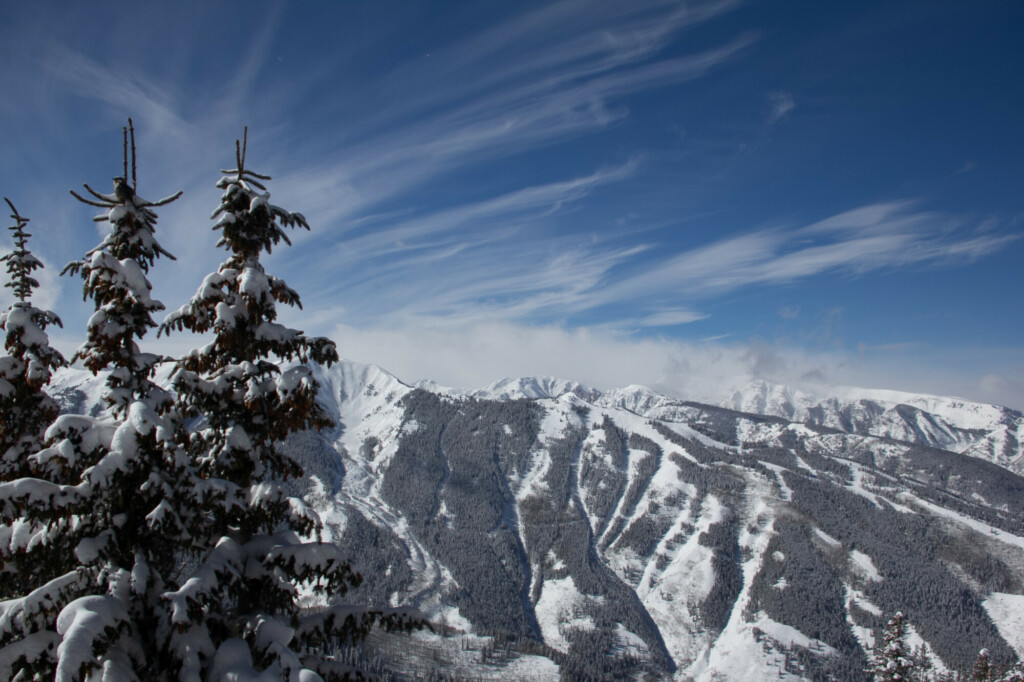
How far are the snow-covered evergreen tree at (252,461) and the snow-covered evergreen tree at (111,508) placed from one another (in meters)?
0.73

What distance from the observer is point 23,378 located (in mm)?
17078

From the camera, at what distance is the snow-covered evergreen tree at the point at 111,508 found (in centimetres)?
892

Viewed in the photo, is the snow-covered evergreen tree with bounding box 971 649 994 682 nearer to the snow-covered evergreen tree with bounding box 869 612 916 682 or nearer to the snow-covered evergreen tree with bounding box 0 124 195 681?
the snow-covered evergreen tree with bounding box 869 612 916 682

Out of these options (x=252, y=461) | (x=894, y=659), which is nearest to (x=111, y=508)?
(x=252, y=461)

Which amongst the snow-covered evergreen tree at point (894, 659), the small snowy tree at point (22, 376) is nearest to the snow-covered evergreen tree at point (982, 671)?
the snow-covered evergreen tree at point (894, 659)

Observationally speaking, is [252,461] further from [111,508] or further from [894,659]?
[894,659]

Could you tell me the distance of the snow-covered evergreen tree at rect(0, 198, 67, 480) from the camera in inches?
650

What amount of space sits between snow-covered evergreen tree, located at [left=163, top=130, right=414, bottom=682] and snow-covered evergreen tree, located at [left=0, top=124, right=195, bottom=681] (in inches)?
28.6

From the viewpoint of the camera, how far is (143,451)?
10742 millimetres

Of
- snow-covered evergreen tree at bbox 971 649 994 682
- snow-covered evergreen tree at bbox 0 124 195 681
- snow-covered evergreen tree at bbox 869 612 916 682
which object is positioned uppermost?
snow-covered evergreen tree at bbox 0 124 195 681

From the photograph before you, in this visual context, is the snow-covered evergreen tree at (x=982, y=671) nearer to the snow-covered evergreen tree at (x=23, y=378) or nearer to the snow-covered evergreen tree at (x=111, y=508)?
the snow-covered evergreen tree at (x=111, y=508)

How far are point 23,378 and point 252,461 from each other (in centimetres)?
1185

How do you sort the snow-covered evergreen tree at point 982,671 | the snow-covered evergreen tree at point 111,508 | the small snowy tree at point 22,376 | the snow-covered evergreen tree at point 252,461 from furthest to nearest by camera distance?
the snow-covered evergreen tree at point 982,671 → the small snowy tree at point 22,376 → the snow-covered evergreen tree at point 252,461 → the snow-covered evergreen tree at point 111,508

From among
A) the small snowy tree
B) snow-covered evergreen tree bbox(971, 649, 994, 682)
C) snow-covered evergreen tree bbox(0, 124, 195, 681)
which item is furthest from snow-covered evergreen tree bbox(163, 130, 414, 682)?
snow-covered evergreen tree bbox(971, 649, 994, 682)
